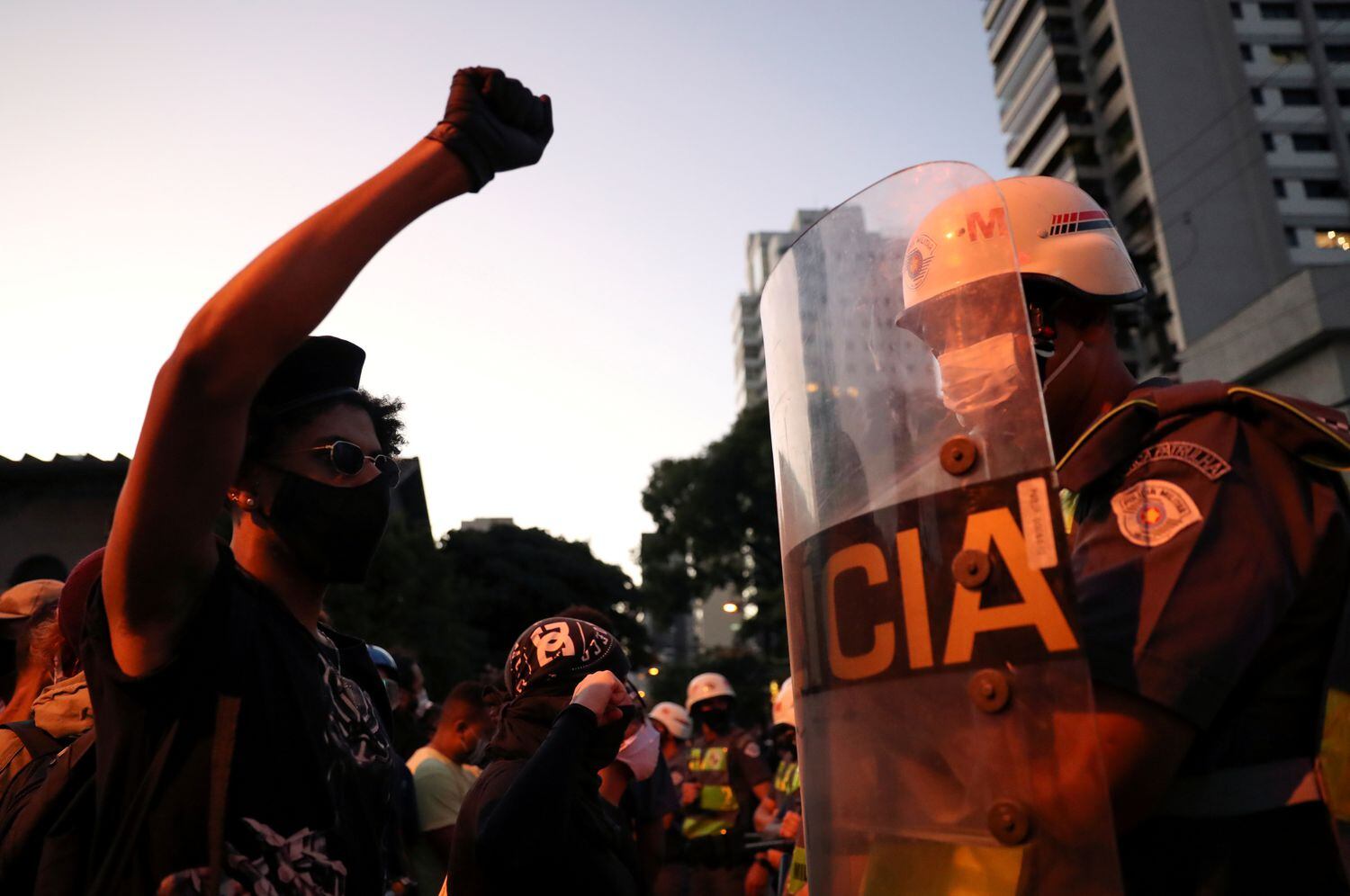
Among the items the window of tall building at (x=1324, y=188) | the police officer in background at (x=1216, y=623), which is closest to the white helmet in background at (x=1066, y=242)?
the police officer in background at (x=1216, y=623)

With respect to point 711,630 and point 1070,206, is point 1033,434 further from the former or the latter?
point 711,630

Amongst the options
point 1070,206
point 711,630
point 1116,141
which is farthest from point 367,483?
point 711,630

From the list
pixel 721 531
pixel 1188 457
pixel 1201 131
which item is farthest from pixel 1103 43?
pixel 1188 457

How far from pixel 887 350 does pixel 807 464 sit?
244 millimetres

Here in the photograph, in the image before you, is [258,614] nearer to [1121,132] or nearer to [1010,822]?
[1010,822]

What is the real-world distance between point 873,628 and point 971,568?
0.19 meters

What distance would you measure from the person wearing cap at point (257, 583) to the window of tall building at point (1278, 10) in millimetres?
58134

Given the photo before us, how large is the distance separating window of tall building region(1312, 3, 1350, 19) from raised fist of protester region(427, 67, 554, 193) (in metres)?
60.2

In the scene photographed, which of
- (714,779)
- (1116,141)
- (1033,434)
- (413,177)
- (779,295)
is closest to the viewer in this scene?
(1033,434)

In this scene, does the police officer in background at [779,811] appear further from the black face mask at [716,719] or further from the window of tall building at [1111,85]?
the window of tall building at [1111,85]

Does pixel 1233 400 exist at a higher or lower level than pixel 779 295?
lower

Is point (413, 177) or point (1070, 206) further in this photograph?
point (1070, 206)

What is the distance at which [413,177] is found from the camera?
1.54m

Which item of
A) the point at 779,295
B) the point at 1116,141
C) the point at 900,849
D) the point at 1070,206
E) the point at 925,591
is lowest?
the point at 900,849
